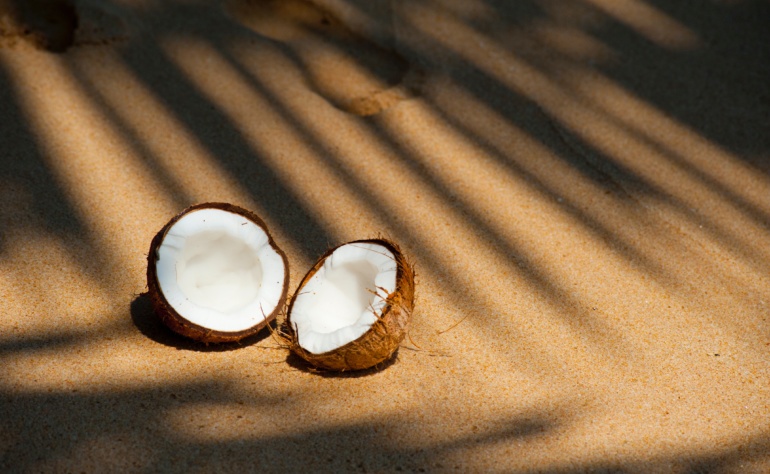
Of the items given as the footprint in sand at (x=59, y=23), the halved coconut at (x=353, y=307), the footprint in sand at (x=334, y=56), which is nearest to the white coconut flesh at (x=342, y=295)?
the halved coconut at (x=353, y=307)

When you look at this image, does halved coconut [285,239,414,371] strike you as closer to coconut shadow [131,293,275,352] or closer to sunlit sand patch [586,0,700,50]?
→ coconut shadow [131,293,275,352]

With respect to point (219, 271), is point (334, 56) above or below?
above

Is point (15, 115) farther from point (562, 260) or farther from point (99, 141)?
point (562, 260)

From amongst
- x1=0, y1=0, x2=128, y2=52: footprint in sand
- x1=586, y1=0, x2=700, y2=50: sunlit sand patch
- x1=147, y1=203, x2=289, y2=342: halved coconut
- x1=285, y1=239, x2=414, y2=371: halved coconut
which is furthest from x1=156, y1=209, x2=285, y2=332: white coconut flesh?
x1=586, y1=0, x2=700, y2=50: sunlit sand patch

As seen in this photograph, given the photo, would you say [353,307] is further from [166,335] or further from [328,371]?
[166,335]

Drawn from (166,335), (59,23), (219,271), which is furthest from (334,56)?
(166,335)

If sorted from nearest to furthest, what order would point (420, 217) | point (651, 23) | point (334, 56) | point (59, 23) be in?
point (420, 217) → point (59, 23) → point (334, 56) → point (651, 23)

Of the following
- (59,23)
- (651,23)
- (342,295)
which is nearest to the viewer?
(342,295)
